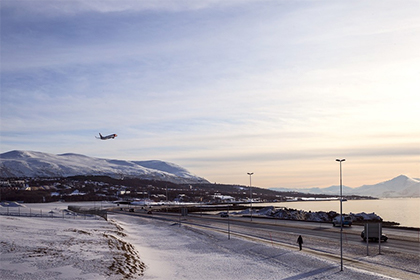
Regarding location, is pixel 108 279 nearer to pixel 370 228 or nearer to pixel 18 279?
pixel 18 279

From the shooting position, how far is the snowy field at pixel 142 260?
93.8 feet

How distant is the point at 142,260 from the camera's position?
36.5m

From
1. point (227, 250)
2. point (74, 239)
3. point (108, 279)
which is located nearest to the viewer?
point (108, 279)

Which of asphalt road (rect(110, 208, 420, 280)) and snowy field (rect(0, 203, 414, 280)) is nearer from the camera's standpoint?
snowy field (rect(0, 203, 414, 280))

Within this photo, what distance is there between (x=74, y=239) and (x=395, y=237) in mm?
38532

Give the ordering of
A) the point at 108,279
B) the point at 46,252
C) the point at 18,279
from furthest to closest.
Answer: the point at 46,252
the point at 108,279
the point at 18,279

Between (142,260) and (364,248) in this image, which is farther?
(364,248)

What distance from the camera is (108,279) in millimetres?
27047

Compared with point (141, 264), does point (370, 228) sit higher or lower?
higher

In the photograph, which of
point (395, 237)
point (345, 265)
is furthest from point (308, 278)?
point (395, 237)

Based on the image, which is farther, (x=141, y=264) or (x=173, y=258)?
(x=173, y=258)

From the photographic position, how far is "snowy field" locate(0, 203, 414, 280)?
1125 inches

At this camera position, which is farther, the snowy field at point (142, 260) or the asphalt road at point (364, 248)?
the asphalt road at point (364, 248)

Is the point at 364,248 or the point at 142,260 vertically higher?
the point at 364,248
